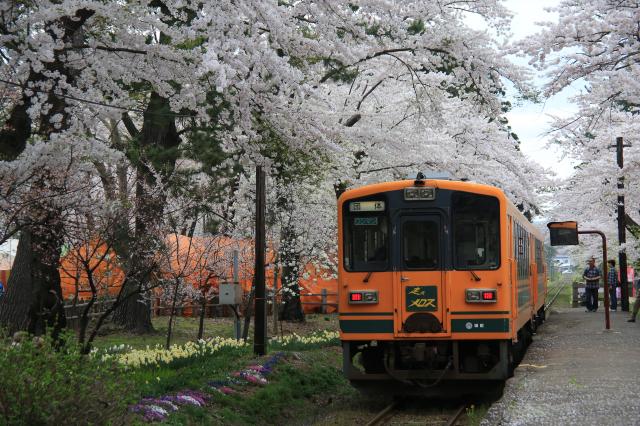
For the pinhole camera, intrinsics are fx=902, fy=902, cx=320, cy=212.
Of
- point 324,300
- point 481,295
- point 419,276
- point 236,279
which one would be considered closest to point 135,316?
point 236,279

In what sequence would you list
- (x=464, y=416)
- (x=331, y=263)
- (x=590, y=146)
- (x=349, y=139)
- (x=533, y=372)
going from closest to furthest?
(x=464, y=416) → (x=533, y=372) → (x=349, y=139) → (x=331, y=263) → (x=590, y=146)

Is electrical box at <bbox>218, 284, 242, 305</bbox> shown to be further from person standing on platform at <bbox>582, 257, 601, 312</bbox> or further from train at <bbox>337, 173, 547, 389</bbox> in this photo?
person standing on platform at <bbox>582, 257, 601, 312</bbox>

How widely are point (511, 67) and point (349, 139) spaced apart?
4.50m

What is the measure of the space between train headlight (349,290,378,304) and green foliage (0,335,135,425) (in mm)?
4567

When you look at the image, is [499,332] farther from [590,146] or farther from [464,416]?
[590,146]

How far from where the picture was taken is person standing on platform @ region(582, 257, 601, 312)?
25375 mm

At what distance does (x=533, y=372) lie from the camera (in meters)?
11.9

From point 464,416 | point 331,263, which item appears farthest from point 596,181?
point 464,416

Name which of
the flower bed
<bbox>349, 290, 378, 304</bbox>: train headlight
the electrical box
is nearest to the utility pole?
the electrical box

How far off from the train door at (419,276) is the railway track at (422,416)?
3.14ft

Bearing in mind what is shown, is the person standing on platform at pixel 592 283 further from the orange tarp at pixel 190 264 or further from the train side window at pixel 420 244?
the train side window at pixel 420 244

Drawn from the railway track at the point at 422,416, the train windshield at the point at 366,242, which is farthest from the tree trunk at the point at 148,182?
the railway track at the point at 422,416

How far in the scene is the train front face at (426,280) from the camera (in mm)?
10406

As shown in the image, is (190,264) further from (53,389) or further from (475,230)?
(53,389)
